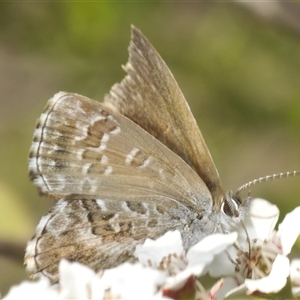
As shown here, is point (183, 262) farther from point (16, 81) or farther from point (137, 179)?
point (16, 81)

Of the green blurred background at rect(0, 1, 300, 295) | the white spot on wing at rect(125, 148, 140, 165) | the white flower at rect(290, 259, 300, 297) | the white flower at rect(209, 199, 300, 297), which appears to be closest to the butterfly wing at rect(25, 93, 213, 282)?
the white spot on wing at rect(125, 148, 140, 165)

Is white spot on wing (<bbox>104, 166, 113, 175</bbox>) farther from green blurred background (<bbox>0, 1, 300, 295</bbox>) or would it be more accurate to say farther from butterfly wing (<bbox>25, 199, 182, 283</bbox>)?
green blurred background (<bbox>0, 1, 300, 295</bbox>)

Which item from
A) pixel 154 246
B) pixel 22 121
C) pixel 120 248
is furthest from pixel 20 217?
pixel 154 246

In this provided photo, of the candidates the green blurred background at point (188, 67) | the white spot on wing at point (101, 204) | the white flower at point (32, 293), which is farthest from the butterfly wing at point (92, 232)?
the green blurred background at point (188, 67)

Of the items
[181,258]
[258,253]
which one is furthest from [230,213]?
[181,258]

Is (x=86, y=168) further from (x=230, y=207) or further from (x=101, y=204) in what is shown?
(x=230, y=207)
